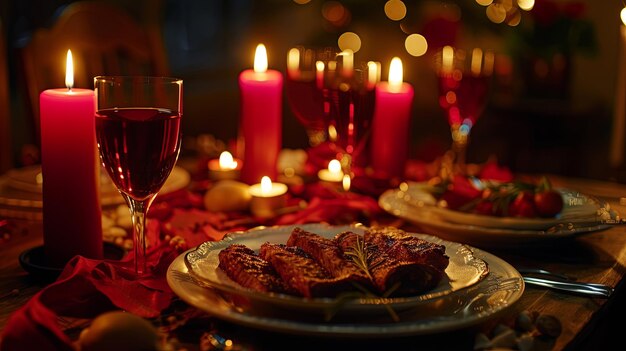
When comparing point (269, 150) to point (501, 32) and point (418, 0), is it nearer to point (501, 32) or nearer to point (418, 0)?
point (501, 32)

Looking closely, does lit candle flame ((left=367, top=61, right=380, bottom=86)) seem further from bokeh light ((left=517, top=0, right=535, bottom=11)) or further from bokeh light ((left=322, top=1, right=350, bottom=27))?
bokeh light ((left=517, top=0, right=535, bottom=11))

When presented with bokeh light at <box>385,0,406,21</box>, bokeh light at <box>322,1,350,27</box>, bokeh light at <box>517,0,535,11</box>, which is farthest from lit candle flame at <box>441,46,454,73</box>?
bokeh light at <box>385,0,406,21</box>

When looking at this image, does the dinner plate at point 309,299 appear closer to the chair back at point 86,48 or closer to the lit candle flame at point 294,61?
the lit candle flame at point 294,61

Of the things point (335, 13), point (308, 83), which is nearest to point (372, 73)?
point (308, 83)

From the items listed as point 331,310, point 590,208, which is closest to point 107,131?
point 331,310

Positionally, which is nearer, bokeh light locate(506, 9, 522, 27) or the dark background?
the dark background

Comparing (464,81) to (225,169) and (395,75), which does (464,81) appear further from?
(225,169)
